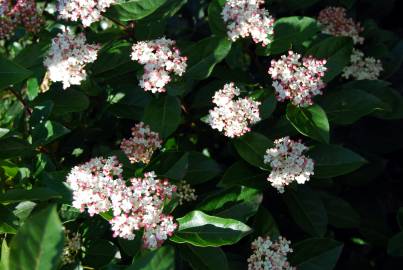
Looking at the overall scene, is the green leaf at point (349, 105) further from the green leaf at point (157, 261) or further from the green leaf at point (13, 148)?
→ the green leaf at point (13, 148)

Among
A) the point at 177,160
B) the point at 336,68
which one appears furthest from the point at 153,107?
the point at 336,68

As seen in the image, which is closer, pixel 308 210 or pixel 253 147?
pixel 253 147

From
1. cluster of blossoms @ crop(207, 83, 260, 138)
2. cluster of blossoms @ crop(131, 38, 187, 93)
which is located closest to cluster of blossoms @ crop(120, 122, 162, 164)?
cluster of blossoms @ crop(131, 38, 187, 93)

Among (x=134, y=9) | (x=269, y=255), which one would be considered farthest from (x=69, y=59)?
(x=269, y=255)

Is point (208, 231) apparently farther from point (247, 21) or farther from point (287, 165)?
point (247, 21)

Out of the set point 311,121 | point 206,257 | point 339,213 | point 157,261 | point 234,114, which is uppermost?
point 157,261

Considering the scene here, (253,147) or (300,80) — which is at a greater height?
(300,80)

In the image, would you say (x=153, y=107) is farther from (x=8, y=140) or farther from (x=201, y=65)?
(x=8, y=140)
